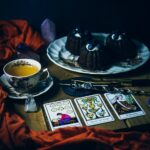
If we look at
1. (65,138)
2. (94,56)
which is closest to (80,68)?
(94,56)

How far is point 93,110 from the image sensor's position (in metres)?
0.90

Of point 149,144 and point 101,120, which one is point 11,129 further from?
point 149,144

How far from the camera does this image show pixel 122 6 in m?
1.37

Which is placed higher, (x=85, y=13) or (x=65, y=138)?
(x=85, y=13)

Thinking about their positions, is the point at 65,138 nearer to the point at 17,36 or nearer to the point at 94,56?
the point at 94,56

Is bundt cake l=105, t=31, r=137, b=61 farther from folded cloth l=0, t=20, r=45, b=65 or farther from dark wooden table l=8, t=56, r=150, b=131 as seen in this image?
folded cloth l=0, t=20, r=45, b=65

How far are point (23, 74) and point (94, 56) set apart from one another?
251 mm

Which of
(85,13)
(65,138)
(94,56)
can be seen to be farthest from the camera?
(85,13)

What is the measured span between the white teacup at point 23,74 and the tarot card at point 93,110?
143mm

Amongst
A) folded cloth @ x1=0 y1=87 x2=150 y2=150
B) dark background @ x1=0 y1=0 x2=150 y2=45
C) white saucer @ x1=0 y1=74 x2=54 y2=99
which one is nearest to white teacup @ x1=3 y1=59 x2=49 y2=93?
white saucer @ x1=0 y1=74 x2=54 y2=99

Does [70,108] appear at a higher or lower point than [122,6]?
lower

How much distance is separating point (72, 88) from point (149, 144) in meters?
0.29

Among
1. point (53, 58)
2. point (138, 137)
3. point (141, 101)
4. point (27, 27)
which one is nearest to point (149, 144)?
point (138, 137)

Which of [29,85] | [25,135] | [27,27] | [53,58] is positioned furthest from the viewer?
[27,27]
